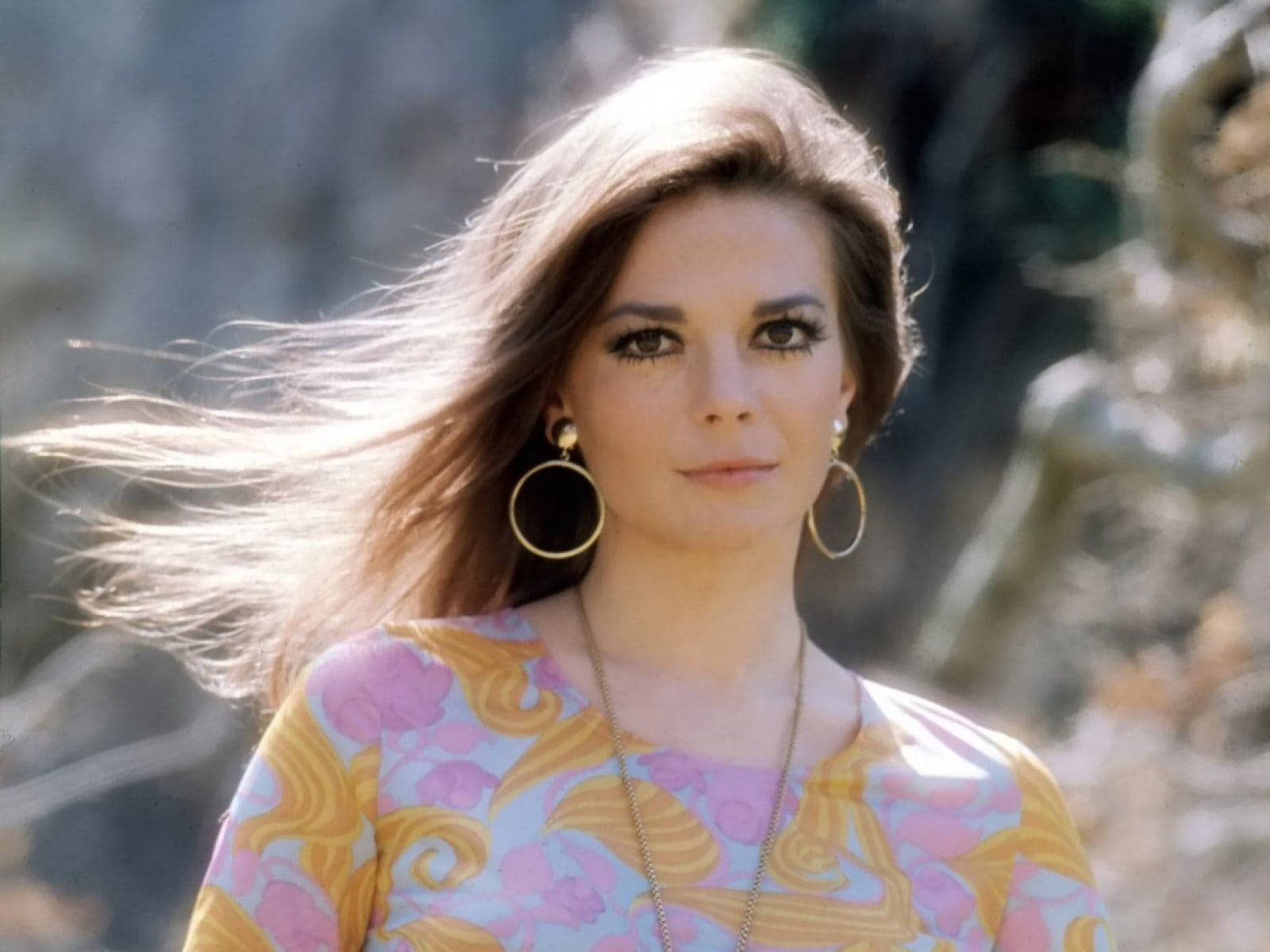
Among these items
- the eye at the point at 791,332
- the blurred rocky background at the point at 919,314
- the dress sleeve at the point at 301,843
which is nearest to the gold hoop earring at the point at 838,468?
the eye at the point at 791,332

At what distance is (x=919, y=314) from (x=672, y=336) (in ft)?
12.6

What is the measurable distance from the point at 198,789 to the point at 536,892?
286 centimetres

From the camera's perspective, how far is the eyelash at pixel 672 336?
1.81m

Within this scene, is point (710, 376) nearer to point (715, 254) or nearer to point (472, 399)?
point (715, 254)

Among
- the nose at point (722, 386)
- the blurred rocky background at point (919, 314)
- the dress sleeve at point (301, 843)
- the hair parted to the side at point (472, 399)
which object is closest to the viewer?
the dress sleeve at point (301, 843)

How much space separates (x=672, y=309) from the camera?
1.80 meters

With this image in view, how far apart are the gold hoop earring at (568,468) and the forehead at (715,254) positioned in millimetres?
165

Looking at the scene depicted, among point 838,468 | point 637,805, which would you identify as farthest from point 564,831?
point 838,468

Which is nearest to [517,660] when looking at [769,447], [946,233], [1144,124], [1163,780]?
[769,447]

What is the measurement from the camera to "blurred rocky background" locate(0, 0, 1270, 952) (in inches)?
151

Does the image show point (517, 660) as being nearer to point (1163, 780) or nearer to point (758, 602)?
point (758, 602)

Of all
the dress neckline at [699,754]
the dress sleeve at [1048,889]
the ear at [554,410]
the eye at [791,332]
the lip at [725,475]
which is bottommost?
the dress sleeve at [1048,889]

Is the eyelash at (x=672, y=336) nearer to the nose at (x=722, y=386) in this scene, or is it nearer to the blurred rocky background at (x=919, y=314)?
the nose at (x=722, y=386)

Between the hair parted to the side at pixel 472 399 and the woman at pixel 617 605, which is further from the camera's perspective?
the hair parted to the side at pixel 472 399
